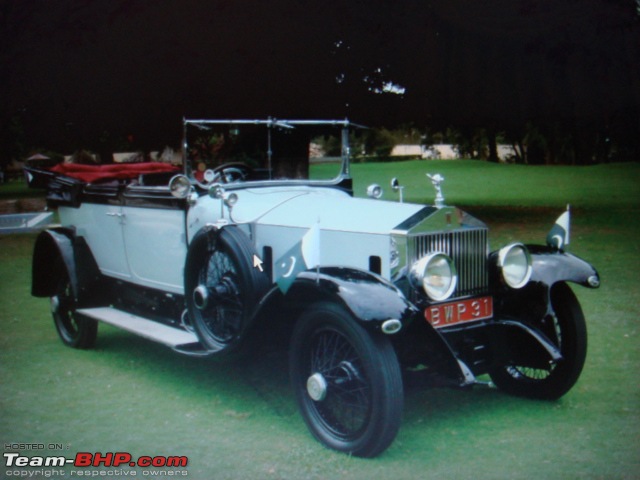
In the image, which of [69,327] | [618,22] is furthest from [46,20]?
[618,22]

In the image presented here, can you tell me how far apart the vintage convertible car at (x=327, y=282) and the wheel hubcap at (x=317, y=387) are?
0.01 metres

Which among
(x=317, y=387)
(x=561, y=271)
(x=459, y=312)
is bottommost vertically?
(x=317, y=387)

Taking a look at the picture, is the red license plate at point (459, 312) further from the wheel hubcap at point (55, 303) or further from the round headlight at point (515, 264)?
the wheel hubcap at point (55, 303)

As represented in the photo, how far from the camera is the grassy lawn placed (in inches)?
162

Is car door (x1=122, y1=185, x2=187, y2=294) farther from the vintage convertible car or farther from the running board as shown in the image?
the running board

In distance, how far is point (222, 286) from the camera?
5242 mm

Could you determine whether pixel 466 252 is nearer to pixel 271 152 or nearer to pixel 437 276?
pixel 437 276

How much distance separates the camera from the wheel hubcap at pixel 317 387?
4309mm

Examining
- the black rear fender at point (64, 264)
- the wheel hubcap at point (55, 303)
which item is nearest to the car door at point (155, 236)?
the black rear fender at point (64, 264)

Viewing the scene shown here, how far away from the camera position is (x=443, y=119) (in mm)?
19688

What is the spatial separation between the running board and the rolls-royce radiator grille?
1774 millimetres

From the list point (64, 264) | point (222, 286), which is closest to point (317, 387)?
point (222, 286)

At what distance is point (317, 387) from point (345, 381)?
18 cm

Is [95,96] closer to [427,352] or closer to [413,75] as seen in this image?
[413,75]
